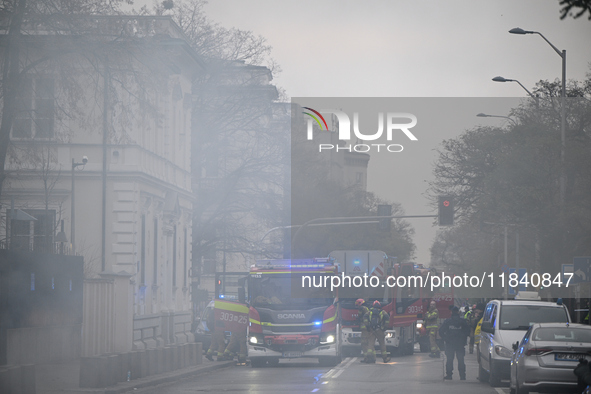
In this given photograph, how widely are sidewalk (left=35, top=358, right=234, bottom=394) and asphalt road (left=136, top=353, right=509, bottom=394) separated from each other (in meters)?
0.28

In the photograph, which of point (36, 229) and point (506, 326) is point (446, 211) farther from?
point (506, 326)

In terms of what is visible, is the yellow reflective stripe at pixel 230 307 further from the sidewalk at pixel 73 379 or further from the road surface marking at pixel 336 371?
the road surface marking at pixel 336 371

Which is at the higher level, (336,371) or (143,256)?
(143,256)

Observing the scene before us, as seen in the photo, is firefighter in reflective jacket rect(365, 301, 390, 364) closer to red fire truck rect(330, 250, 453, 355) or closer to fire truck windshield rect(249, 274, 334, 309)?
fire truck windshield rect(249, 274, 334, 309)

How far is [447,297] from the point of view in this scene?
49656mm

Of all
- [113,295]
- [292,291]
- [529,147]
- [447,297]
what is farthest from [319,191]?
[113,295]

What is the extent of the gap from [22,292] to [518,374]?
9.67 m

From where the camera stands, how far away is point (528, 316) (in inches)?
830

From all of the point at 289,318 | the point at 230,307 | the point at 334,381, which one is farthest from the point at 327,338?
the point at 334,381

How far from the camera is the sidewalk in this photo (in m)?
18.3

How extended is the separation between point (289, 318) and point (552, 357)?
12385 mm

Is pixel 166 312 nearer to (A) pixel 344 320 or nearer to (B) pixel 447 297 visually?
(A) pixel 344 320

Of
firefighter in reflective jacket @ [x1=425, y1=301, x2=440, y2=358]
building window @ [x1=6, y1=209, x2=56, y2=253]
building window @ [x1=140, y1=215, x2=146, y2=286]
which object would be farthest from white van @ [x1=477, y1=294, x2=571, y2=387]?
building window @ [x1=140, y1=215, x2=146, y2=286]

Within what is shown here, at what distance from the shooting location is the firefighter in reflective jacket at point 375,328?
30.5 metres
